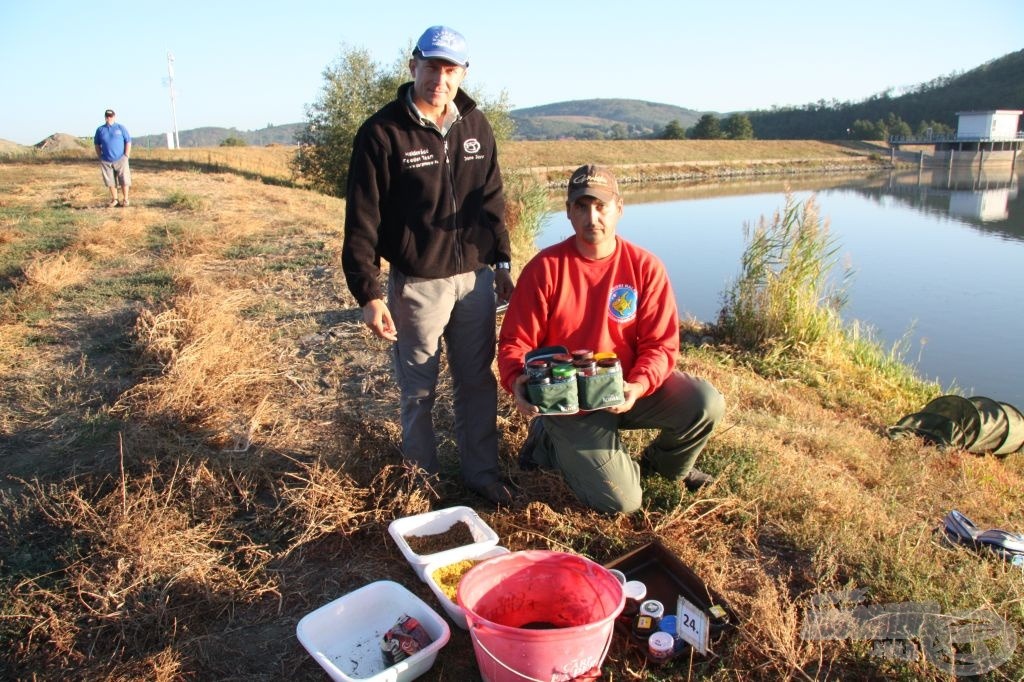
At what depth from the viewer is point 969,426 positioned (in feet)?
16.2

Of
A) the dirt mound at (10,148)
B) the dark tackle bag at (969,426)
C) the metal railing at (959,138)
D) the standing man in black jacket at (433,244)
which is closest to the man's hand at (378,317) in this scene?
the standing man in black jacket at (433,244)

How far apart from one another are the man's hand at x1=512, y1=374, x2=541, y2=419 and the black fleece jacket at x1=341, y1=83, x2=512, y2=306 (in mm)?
548

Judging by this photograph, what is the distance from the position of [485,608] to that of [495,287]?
1.49m

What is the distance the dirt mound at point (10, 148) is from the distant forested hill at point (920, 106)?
68163 mm

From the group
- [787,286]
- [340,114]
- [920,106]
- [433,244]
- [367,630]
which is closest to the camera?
[367,630]

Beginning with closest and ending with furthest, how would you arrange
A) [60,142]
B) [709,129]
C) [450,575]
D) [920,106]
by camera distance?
1. [450,575]
2. [60,142]
3. [709,129]
4. [920,106]

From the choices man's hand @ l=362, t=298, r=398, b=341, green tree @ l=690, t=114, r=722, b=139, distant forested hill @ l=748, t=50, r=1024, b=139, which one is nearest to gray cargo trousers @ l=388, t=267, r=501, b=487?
man's hand @ l=362, t=298, r=398, b=341

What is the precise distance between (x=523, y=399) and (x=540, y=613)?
2.65 feet

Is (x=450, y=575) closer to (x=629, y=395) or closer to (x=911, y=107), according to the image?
(x=629, y=395)

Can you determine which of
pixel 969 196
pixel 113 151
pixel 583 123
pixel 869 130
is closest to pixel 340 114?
pixel 113 151

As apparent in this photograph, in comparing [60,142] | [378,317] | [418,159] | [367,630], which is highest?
[60,142]

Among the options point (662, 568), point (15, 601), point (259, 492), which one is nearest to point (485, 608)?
point (662, 568)

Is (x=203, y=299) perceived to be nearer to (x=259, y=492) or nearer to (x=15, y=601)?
(x=259, y=492)

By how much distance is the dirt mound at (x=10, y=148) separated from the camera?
25.7 m
